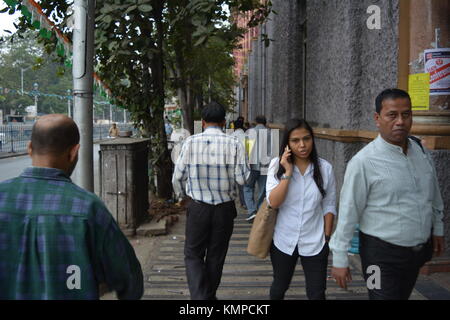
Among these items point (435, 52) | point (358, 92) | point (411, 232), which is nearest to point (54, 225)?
point (411, 232)

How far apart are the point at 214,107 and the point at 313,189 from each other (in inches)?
54.8

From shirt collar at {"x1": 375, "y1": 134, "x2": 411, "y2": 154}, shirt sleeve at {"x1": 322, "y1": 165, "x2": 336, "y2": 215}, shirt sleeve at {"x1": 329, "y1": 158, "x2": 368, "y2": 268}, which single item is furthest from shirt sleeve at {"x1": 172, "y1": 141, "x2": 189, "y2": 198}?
shirt collar at {"x1": 375, "y1": 134, "x2": 411, "y2": 154}

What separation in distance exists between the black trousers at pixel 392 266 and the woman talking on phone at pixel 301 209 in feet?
1.73

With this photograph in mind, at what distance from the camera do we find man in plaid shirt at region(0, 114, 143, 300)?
1877mm

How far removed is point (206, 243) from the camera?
423 centimetres

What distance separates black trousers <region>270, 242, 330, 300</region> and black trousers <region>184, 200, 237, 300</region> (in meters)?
0.77

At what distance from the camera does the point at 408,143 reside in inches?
116

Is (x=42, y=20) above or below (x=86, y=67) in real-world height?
above

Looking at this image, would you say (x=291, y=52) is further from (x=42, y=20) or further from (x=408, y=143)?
(x=408, y=143)

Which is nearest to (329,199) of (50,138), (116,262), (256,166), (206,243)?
(206,243)

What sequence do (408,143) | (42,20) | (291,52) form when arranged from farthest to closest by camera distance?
(291,52)
(42,20)
(408,143)

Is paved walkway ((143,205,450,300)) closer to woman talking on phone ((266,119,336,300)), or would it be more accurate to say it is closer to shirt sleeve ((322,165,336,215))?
woman talking on phone ((266,119,336,300))

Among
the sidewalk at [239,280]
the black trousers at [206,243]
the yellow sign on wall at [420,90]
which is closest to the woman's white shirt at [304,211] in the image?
the black trousers at [206,243]

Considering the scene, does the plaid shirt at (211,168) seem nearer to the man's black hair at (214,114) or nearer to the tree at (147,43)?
the man's black hair at (214,114)
